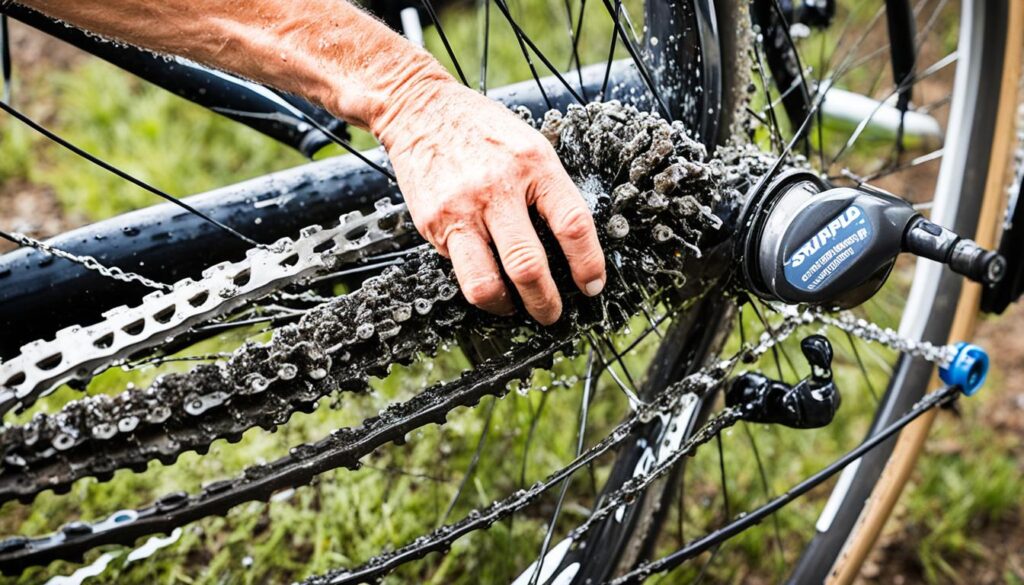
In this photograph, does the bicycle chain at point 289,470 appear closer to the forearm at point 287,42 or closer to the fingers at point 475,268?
the fingers at point 475,268

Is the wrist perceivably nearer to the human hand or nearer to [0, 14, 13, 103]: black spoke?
the human hand

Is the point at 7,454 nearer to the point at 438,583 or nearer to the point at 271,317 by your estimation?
the point at 271,317

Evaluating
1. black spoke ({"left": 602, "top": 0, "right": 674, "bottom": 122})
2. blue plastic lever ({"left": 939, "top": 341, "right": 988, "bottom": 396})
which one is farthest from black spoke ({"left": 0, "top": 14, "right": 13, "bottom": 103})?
blue plastic lever ({"left": 939, "top": 341, "right": 988, "bottom": 396})

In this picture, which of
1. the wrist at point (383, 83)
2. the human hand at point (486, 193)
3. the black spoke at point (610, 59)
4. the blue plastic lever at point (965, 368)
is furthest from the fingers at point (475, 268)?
the blue plastic lever at point (965, 368)

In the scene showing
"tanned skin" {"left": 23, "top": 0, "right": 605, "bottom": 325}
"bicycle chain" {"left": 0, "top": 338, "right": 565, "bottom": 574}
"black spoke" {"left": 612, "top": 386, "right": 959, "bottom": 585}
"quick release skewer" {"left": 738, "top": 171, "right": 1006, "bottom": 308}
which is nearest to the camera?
"bicycle chain" {"left": 0, "top": 338, "right": 565, "bottom": 574}

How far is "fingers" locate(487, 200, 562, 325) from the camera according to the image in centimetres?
97

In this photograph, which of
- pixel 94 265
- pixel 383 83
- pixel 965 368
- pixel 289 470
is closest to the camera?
pixel 289 470

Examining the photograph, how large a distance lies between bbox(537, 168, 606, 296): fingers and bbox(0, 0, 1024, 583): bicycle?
64 millimetres

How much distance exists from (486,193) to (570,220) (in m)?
0.09

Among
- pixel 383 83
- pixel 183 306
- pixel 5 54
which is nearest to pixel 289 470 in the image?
pixel 183 306

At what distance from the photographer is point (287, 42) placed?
3.36 feet

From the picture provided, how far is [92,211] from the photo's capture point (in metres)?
2.88

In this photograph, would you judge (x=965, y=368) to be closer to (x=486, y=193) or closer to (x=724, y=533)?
(x=724, y=533)

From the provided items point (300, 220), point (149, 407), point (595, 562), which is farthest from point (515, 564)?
point (149, 407)
